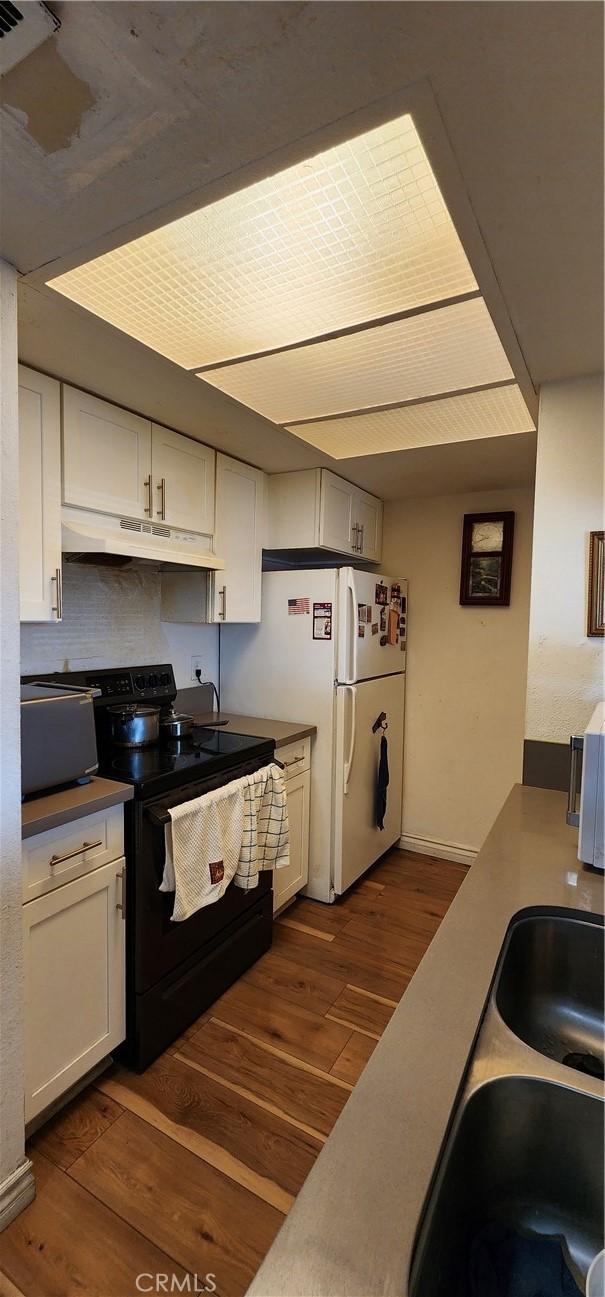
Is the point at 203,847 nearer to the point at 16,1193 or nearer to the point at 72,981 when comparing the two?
the point at 72,981

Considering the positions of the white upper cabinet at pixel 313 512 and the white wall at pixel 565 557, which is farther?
the white upper cabinet at pixel 313 512

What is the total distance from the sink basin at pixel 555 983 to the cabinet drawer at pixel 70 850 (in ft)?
3.55

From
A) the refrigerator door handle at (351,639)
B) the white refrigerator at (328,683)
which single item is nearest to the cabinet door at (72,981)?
the white refrigerator at (328,683)

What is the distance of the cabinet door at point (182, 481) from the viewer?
202 centimetres

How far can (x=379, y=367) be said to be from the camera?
1.55 m

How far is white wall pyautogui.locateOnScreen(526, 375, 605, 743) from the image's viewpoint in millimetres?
1586

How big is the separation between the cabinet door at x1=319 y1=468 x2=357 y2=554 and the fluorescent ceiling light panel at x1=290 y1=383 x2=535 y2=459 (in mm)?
307

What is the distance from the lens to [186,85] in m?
0.75

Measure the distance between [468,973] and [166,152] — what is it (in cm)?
142

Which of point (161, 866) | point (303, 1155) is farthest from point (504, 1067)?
point (161, 866)

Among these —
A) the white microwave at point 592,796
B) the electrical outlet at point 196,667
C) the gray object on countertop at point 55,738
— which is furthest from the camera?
the electrical outlet at point 196,667

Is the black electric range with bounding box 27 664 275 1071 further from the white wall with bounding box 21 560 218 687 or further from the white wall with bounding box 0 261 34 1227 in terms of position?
the white wall with bounding box 0 261 34 1227

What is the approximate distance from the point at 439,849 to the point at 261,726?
4.88 ft

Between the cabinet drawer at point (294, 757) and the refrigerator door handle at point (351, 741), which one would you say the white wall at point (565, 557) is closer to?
the refrigerator door handle at point (351, 741)
